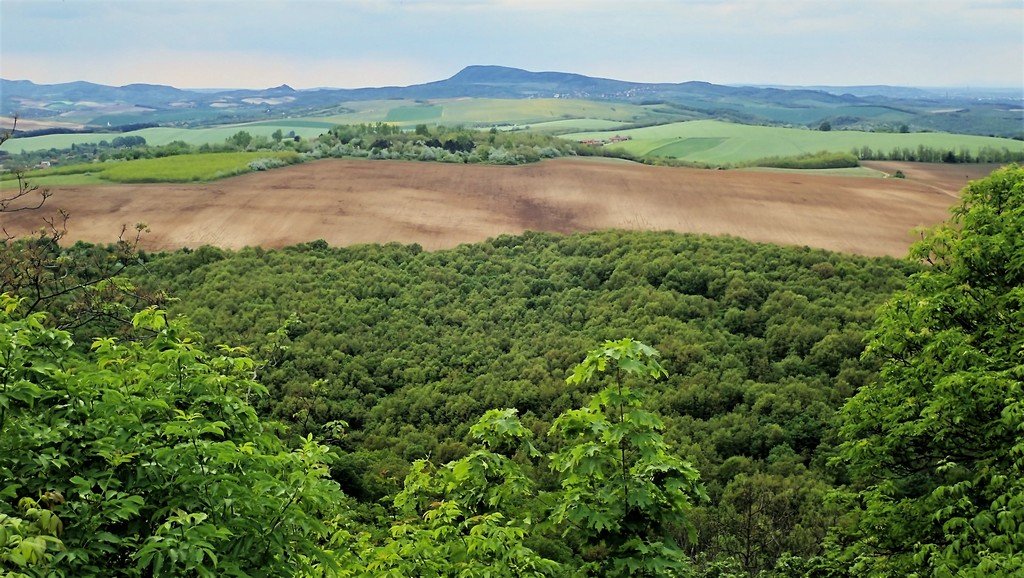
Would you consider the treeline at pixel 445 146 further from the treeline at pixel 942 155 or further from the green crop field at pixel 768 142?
the treeline at pixel 942 155

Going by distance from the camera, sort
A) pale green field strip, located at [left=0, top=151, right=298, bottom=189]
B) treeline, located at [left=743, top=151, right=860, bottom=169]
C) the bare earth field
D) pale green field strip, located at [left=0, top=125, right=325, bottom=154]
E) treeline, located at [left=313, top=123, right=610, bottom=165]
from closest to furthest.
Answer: the bare earth field < pale green field strip, located at [left=0, top=151, right=298, bottom=189] < treeline, located at [left=743, top=151, right=860, bottom=169] < treeline, located at [left=313, top=123, right=610, bottom=165] < pale green field strip, located at [left=0, top=125, right=325, bottom=154]

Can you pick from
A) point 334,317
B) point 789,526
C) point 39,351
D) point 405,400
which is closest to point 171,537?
point 39,351

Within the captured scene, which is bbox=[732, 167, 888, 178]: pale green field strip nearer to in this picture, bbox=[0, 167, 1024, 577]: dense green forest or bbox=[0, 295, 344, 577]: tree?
bbox=[0, 167, 1024, 577]: dense green forest

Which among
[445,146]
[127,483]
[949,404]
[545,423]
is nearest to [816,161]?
[445,146]

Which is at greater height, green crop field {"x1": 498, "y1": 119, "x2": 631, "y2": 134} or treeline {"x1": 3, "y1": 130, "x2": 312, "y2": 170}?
green crop field {"x1": 498, "y1": 119, "x2": 631, "y2": 134}

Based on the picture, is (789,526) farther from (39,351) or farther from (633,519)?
(39,351)

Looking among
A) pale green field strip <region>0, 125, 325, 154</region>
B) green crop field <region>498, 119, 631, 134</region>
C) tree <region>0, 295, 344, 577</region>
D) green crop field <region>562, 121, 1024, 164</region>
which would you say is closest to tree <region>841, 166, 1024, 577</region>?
tree <region>0, 295, 344, 577</region>

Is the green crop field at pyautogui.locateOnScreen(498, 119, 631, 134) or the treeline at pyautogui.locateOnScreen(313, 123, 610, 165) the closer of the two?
the treeline at pyautogui.locateOnScreen(313, 123, 610, 165)

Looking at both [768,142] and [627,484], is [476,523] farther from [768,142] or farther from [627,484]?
[768,142]
